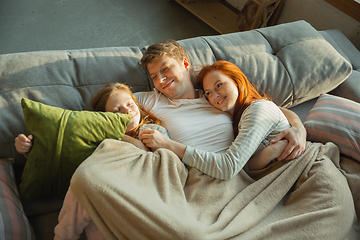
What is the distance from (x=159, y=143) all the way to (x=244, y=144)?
1.25 feet


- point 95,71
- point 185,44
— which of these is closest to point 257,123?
point 185,44

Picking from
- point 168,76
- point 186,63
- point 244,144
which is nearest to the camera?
point 244,144

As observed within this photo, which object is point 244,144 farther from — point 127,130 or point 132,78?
point 132,78

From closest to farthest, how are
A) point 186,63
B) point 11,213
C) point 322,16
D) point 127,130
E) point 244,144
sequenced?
point 11,213 → point 244,144 → point 127,130 → point 186,63 → point 322,16

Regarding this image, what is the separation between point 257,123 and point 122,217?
2.32ft

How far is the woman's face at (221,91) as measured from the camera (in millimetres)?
1324

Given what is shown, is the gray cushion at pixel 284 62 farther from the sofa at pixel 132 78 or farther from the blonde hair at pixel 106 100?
the blonde hair at pixel 106 100

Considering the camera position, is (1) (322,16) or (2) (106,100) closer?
(2) (106,100)

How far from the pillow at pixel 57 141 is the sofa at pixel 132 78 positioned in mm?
123

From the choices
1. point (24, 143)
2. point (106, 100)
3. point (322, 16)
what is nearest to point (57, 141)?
point (24, 143)

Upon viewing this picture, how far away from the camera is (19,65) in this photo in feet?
4.24

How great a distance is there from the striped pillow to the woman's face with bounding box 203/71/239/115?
100 centimetres

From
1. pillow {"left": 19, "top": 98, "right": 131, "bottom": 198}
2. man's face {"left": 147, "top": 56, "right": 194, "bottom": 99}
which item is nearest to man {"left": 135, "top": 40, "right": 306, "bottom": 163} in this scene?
man's face {"left": 147, "top": 56, "right": 194, "bottom": 99}

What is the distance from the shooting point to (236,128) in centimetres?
141
